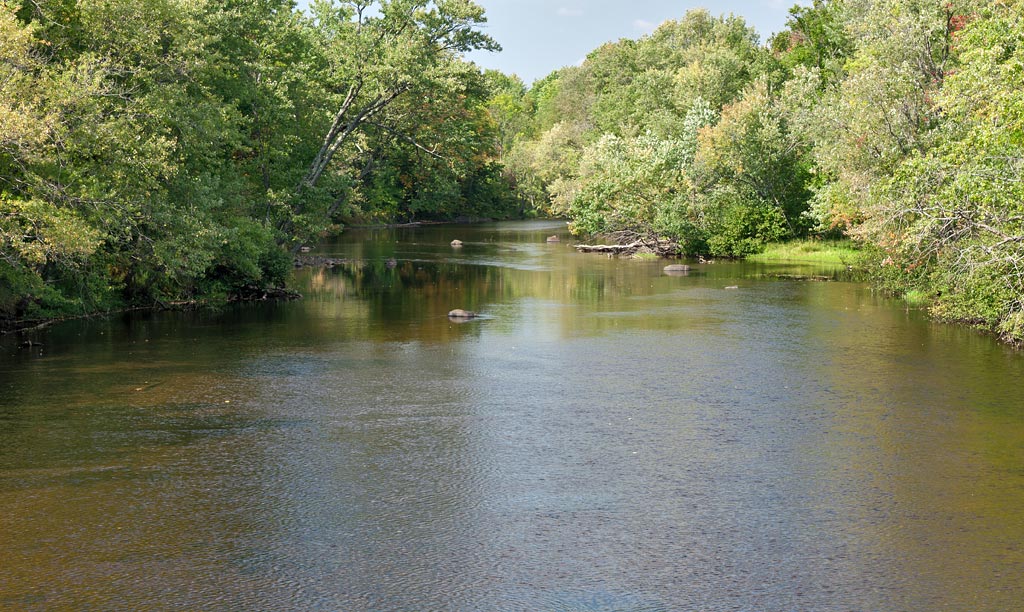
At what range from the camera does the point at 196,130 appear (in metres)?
25.5

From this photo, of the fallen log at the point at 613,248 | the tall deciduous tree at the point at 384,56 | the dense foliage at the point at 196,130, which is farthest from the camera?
the fallen log at the point at 613,248

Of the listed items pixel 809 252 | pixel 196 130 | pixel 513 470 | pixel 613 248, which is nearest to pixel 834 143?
pixel 809 252

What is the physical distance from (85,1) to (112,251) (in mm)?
6598

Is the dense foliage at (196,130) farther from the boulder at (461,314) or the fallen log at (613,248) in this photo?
the fallen log at (613,248)

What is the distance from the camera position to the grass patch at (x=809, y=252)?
47.2 m

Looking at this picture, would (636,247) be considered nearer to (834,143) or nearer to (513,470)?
(834,143)

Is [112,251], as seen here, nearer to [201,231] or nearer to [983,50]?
[201,231]

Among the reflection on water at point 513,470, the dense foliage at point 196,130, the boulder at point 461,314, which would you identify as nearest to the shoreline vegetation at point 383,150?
the dense foliage at point 196,130

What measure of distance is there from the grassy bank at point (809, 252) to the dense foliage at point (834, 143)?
Answer: 74cm

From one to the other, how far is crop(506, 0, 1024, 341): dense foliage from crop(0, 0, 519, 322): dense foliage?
1507cm

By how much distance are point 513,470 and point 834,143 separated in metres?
31.4

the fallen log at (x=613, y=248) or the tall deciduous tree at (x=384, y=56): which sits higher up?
the tall deciduous tree at (x=384, y=56)

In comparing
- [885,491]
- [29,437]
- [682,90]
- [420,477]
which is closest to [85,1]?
[29,437]

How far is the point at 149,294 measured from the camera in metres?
29.4
